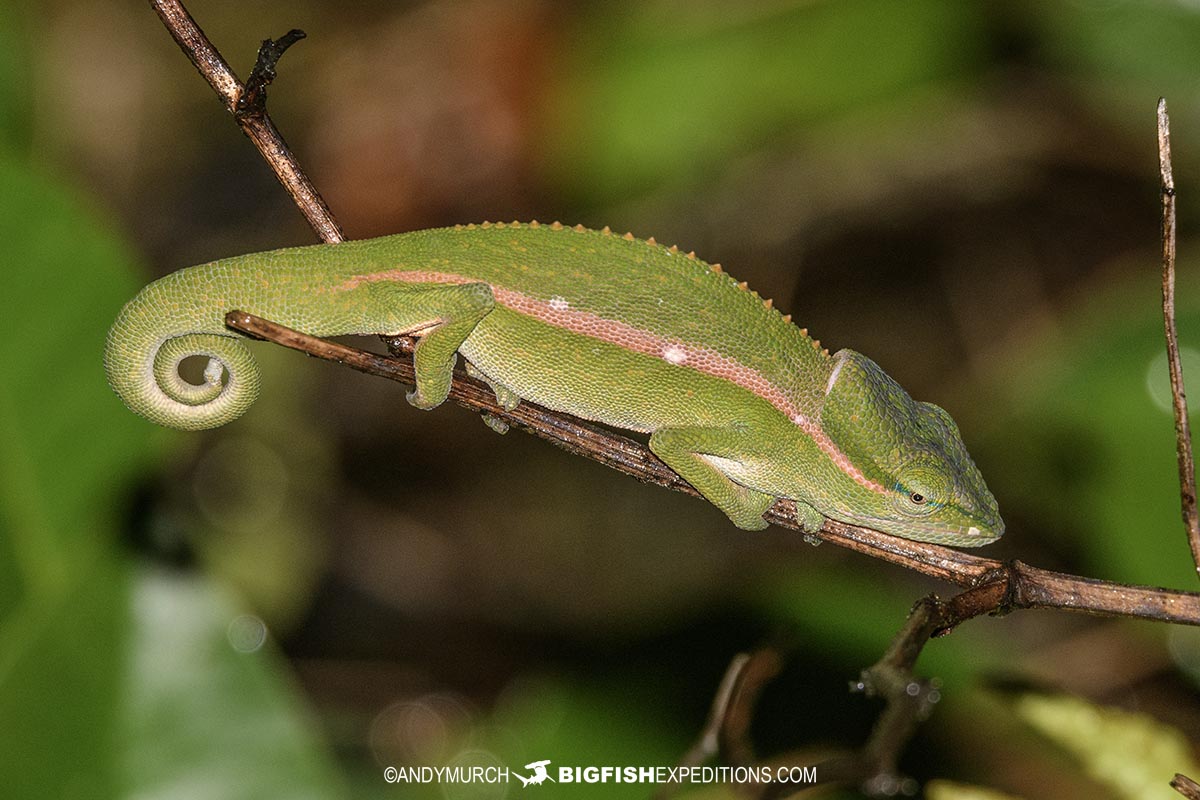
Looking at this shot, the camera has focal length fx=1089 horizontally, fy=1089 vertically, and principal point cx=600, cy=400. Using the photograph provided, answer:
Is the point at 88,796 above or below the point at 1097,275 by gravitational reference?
below

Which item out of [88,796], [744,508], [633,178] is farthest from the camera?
[633,178]

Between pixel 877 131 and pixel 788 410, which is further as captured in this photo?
pixel 877 131

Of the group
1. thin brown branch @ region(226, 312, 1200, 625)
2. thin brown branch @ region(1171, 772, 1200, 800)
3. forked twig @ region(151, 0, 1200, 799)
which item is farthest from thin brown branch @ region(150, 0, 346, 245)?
thin brown branch @ region(1171, 772, 1200, 800)

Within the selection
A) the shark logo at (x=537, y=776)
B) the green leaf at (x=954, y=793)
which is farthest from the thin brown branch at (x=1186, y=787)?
the shark logo at (x=537, y=776)

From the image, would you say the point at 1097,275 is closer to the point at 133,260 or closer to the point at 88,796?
the point at 133,260

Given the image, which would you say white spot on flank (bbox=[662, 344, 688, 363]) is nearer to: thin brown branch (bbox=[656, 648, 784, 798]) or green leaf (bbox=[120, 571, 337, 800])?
thin brown branch (bbox=[656, 648, 784, 798])

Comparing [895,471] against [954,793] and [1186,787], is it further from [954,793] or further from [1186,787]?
[1186,787]

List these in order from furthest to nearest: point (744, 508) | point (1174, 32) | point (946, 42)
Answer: point (946, 42) < point (1174, 32) < point (744, 508)

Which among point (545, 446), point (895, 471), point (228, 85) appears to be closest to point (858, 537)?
point (895, 471)

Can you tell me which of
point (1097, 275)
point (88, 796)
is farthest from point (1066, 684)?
point (88, 796)
